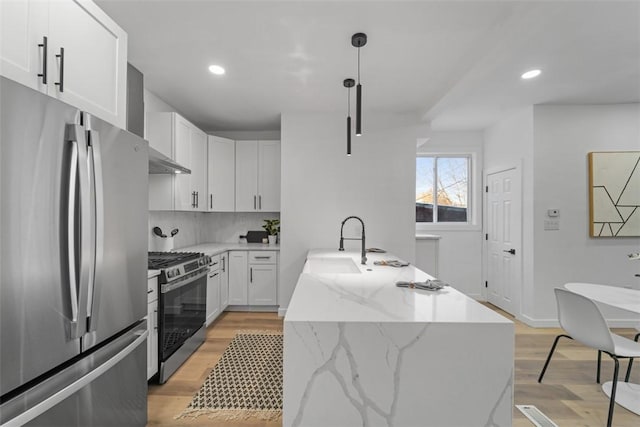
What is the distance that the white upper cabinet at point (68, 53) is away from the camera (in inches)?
43.3

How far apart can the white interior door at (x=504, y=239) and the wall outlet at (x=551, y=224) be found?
27 cm


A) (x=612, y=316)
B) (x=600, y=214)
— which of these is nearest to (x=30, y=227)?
(x=600, y=214)

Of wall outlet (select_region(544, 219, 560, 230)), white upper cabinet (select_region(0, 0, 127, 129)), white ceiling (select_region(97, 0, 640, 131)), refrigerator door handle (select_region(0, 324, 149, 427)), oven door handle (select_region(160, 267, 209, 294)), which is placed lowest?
refrigerator door handle (select_region(0, 324, 149, 427))

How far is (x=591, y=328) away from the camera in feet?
6.72

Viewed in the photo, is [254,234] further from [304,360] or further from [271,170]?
[304,360]

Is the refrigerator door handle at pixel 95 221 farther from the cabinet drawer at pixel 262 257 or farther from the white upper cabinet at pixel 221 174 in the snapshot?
the white upper cabinet at pixel 221 174

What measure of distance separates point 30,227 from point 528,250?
4414 mm

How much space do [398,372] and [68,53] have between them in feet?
6.12

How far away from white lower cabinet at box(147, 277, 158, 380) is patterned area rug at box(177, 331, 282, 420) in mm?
395

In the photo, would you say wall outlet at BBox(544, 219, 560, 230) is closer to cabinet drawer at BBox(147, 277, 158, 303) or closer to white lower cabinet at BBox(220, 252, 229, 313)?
white lower cabinet at BBox(220, 252, 229, 313)

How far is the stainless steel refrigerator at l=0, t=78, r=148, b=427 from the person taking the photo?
1.00 metres

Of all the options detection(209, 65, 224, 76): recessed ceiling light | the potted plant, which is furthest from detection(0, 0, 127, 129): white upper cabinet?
the potted plant

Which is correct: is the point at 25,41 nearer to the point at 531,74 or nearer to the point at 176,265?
the point at 176,265

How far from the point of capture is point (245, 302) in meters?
4.11
